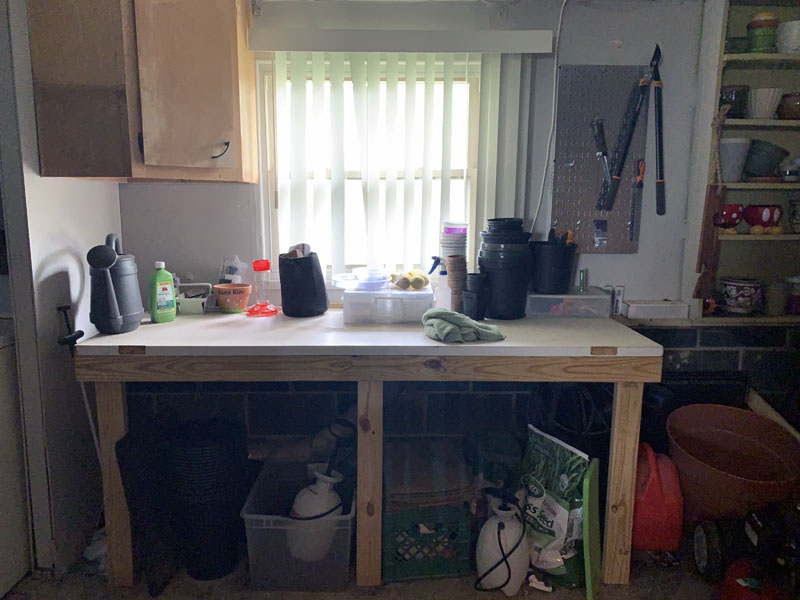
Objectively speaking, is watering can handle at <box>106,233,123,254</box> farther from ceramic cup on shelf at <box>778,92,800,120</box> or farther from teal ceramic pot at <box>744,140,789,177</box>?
ceramic cup on shelf at <box>778,92,800,120</box>

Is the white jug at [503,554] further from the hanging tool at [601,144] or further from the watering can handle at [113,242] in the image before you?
the watering can handle at [113,242]

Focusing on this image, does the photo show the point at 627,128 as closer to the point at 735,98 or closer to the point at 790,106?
the point at 735,98

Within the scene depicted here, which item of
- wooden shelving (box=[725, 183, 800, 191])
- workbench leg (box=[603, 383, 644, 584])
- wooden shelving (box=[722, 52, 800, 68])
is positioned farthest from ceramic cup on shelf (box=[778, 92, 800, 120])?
workbench leg (box=[603, 383, 644, 584])

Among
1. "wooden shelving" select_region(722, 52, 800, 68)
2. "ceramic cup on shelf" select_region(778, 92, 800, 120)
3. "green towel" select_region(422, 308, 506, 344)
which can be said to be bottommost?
"green towel" select_region(422, 308, 506, 344)

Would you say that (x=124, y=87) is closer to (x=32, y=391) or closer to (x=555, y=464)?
(x=32, y=391)

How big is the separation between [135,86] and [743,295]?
232 centimetres

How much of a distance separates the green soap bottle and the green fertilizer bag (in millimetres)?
1356

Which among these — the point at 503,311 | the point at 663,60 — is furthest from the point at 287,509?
the point at 663,60

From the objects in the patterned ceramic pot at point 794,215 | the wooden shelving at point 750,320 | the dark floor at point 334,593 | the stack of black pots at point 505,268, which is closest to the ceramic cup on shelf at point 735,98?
the patterned ceramic pot at point 794,215

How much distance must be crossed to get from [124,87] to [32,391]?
966 millimetres

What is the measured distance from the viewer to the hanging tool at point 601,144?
2202mm

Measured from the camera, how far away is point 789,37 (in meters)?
2.04

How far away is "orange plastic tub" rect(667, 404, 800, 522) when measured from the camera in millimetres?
1777

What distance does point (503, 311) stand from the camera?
6.64 feet
